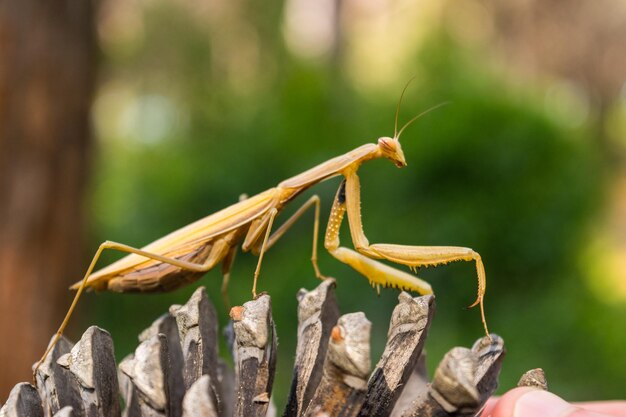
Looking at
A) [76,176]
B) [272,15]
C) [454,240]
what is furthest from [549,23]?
[76,176]

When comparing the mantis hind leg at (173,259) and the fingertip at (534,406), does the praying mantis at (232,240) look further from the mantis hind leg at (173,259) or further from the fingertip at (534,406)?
the fingertip at (534,406)

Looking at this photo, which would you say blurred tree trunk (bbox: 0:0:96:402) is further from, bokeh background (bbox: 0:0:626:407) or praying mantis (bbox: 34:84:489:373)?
praying mantis (bbox: 34:84:489:373)

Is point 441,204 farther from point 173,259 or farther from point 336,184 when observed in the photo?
point 173,259

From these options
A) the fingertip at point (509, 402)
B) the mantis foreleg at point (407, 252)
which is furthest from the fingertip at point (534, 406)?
the mantis foreleg at point (407, 252)

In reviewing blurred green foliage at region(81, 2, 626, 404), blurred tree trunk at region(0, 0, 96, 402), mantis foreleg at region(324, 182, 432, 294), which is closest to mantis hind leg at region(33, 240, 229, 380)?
mantis foreleg at region(324, 182, 432, 294)

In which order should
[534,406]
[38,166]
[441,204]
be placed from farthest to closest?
[441,204] < [38,166] < [534,406]

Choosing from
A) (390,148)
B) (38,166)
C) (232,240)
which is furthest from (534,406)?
(38,166)

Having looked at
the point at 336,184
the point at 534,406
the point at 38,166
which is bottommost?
the point at 336,184
